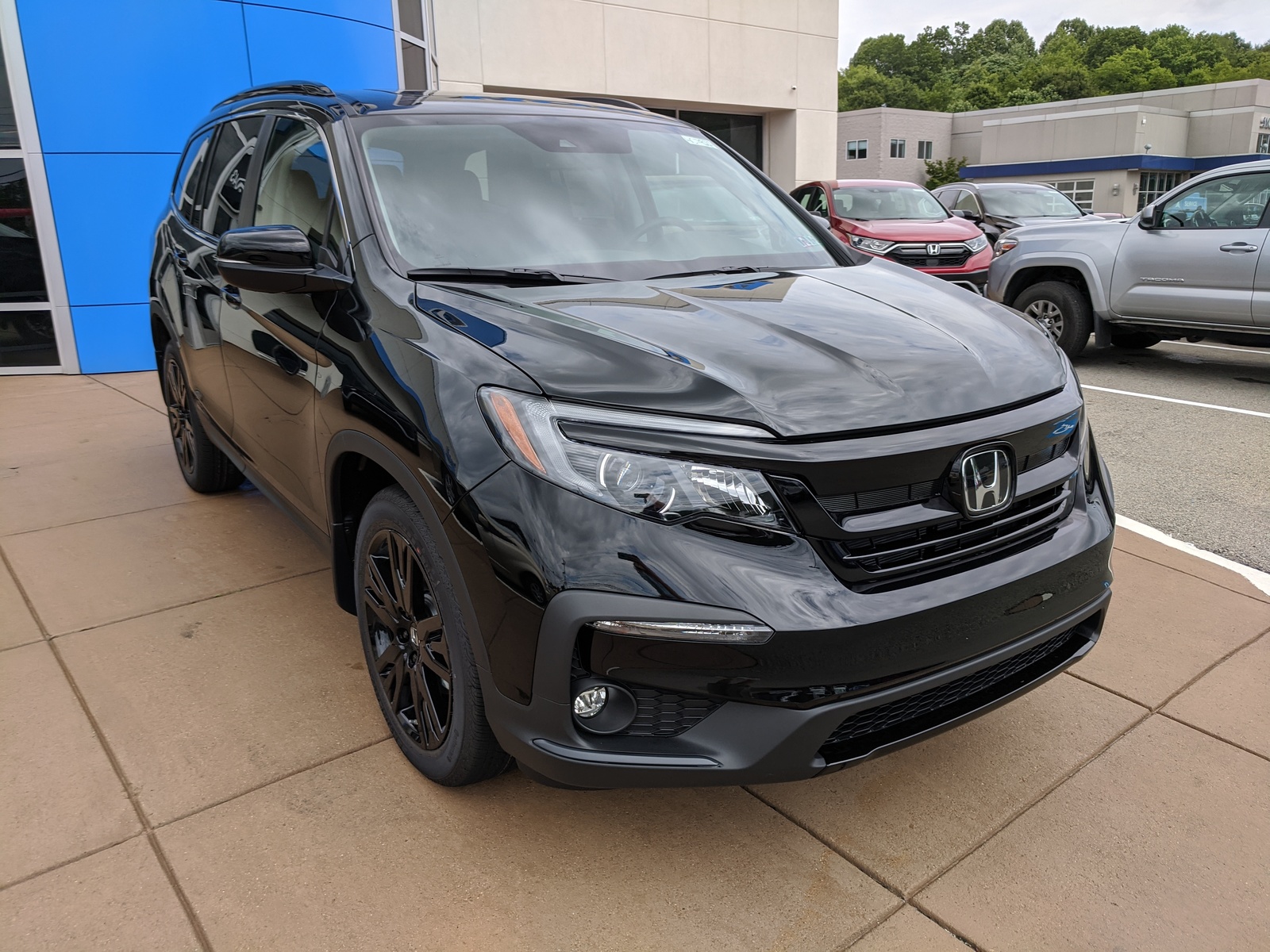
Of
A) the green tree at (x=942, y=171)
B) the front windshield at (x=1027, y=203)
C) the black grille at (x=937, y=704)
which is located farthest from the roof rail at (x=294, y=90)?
the green tree at (x=942, y=171)

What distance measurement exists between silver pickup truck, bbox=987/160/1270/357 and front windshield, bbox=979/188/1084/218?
4662 millimetres

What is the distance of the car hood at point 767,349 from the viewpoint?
2.13 metres

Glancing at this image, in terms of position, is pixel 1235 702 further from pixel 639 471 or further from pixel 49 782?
pixel 49 782

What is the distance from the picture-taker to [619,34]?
724 inches

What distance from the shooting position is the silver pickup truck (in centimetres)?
786

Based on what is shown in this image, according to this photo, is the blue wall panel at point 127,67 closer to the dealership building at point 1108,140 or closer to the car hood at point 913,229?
the car hood at point 913,229

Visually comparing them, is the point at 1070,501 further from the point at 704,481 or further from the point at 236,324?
the point at 236,324

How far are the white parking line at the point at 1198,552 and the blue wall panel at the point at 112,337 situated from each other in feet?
29.0

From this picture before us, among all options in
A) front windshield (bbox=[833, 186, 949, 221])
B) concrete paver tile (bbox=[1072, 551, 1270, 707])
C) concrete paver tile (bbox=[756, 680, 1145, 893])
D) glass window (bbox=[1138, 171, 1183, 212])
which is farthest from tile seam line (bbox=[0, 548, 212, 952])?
glass window (bbox=[1138, 171, 1183, 212])

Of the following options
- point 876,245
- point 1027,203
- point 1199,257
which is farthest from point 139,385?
point 1027,203

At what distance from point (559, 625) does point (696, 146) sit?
2.53 meters

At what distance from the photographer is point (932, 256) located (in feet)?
37.0

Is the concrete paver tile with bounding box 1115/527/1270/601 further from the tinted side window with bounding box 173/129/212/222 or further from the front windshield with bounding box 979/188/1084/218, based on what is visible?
the front windshield with bounding box 979/188/1084/218

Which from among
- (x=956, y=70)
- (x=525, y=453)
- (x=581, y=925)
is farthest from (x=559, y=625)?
(x=956, y=70)
